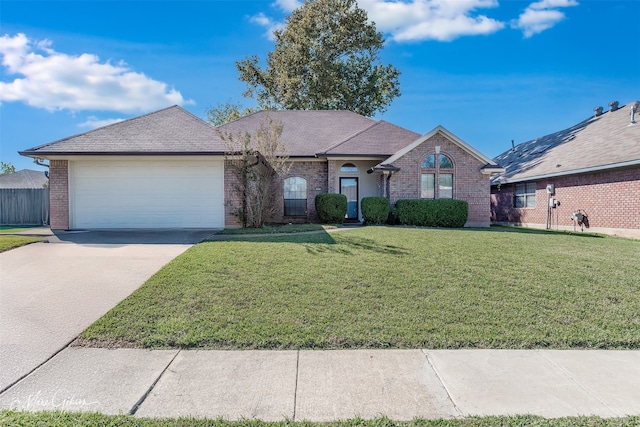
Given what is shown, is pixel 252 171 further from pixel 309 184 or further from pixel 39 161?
pixel 39 161

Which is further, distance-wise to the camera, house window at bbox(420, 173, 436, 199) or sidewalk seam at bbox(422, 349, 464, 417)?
house window at bbox(420, 173, 436, 199)

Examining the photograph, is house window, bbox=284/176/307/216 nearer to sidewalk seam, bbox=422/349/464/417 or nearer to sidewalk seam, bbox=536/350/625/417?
sidewalk seam, bbox=422/349/464/417

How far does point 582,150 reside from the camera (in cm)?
1698

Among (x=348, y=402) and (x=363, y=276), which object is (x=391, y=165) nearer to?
(x=363, y=276)

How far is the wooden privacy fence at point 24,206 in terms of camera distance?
56.6ft

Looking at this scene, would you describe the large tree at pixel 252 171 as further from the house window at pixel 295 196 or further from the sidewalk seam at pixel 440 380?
the sidewalk seam at pixel 440 380

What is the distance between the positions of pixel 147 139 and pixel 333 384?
41.5 ft

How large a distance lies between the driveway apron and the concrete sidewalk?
42 centimetres

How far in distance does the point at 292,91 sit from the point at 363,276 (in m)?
24.2

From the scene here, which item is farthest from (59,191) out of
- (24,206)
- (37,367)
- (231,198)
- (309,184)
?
(37,367)

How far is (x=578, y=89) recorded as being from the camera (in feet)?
62.0

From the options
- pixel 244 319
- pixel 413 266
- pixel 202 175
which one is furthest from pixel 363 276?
pixel 202 175

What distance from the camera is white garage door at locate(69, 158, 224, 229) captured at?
43.0ft

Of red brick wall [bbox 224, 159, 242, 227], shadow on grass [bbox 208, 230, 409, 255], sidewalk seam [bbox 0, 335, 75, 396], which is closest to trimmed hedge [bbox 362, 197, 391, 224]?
shadow on grass [bbox 208, 230, 409, 255]
